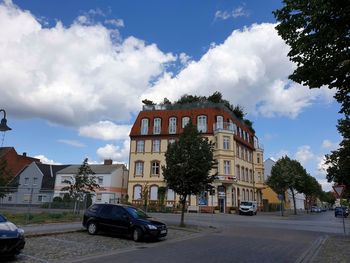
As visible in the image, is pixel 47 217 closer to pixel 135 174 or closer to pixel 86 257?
pixel 86 257

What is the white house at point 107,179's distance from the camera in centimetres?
6462

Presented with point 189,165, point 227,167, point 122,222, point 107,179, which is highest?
point 227,167

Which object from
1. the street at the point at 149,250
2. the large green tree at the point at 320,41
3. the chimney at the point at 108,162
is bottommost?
the street at the point at 149,250

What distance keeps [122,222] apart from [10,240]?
6.86 m

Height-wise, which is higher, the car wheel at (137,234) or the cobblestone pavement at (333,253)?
the car wheel at (137,234)

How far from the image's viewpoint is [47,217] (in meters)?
24.5

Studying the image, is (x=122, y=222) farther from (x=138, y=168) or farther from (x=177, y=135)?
(x=138, y=168)

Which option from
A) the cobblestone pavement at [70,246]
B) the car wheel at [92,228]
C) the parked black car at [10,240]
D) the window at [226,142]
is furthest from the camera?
the window at [226,142]

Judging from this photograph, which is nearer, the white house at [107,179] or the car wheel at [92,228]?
the car wheel at [92,228]

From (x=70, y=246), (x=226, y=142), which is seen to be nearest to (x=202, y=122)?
(x=226, y=142)

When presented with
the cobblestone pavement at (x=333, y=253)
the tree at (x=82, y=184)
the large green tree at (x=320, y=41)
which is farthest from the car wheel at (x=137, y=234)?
the tree at (x=82, y=184)

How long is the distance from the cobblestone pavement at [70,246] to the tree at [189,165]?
648 cm

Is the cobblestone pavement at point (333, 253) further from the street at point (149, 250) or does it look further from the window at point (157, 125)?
the window at point (157, 125)

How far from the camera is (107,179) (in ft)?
216
